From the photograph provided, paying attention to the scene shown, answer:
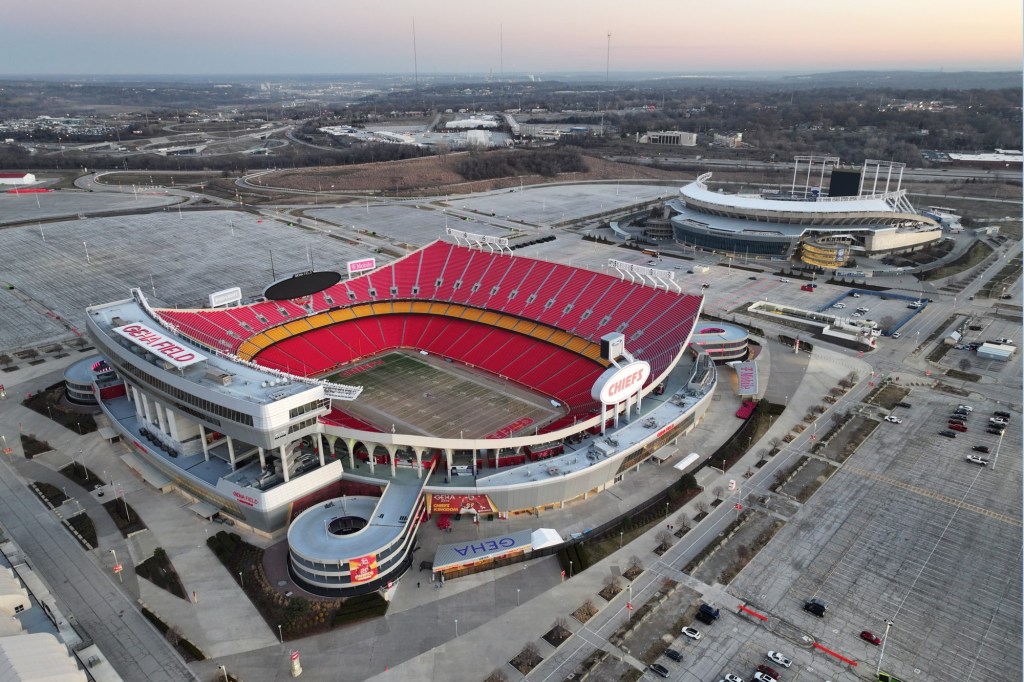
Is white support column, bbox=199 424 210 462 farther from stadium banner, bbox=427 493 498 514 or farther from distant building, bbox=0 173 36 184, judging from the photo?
distant building, bbox=0 173 36 184

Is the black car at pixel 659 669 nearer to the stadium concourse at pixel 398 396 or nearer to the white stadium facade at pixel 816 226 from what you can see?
the stadium concourse at pixel 398 396

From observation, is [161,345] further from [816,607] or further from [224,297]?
[816,607]

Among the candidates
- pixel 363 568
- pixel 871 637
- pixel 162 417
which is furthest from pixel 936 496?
pixel 162 417

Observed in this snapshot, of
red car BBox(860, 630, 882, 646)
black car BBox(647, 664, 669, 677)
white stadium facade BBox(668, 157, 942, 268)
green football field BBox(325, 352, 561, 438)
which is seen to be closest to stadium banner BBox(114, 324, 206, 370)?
green football field BBox(325, 352, 561, 438)

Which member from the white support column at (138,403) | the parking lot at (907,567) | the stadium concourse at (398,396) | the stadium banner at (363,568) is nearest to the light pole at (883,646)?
the parking lot at (907,567)

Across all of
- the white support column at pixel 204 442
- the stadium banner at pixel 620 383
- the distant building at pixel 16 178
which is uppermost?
the distant building at pixel 16 178
